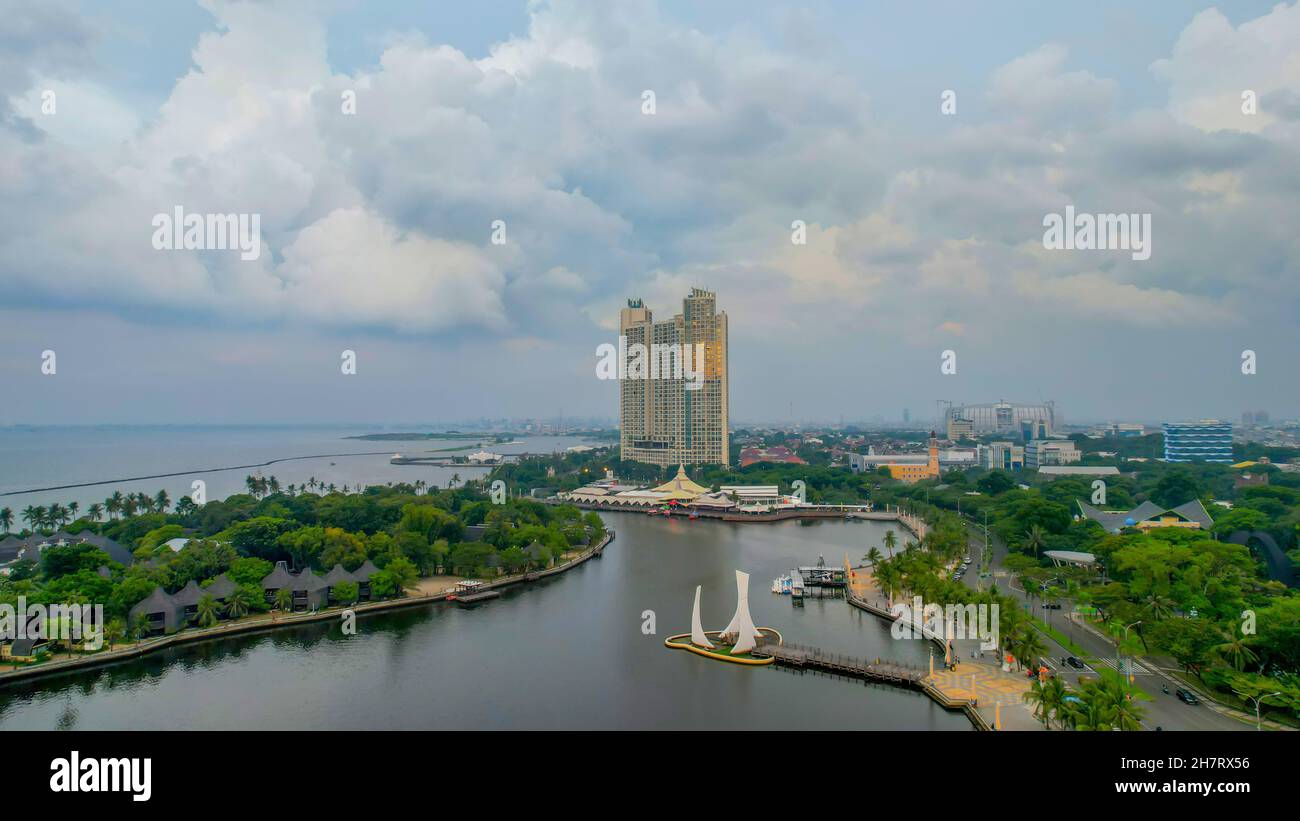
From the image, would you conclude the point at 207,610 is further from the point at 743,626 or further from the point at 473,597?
the point at 743,626

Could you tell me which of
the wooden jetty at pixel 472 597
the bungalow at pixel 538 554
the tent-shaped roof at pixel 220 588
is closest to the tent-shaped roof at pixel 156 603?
the tent-shaped roof at pixel 220 588

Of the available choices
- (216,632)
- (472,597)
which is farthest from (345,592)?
(472,597)

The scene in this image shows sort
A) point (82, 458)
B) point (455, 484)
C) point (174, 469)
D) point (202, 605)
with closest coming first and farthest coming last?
point (202, 605), point (455, 484), point (174, 469), point (82, 458)

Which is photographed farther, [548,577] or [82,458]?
[82,458]

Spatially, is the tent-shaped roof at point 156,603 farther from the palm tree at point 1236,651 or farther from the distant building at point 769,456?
the distant building at point 769,456
